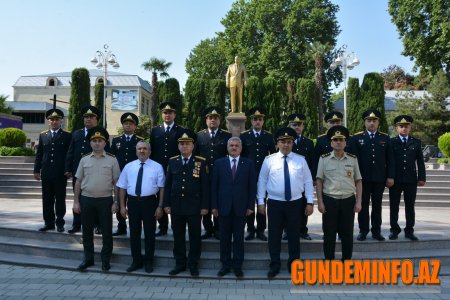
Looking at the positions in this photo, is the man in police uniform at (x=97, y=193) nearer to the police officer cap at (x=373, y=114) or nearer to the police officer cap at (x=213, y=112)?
the police officer cap at (x=213, y=112)

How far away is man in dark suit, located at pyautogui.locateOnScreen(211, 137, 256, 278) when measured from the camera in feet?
17.0

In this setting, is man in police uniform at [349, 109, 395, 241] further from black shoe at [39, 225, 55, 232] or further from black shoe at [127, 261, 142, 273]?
black shoe at [39, 225, 55, 232]

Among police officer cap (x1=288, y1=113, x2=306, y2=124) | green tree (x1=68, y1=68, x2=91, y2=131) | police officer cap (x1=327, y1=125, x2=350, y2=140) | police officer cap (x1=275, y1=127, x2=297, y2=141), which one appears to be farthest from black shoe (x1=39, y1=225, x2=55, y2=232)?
green tree (x1=68, y1=68, x2=91, y2=131)

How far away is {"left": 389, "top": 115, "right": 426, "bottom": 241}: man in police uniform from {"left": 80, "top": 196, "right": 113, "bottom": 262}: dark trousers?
4.19 m

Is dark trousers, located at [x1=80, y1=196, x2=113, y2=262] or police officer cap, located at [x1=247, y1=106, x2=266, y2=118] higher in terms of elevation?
police officer cap, located at [x1=247, y1=106, x2=266, y2=118]

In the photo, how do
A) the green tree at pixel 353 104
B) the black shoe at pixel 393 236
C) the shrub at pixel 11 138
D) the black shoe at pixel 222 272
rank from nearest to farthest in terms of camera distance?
the black shoe at pixel 222 272 → the black shoe at pixel 393 236 → the shrub at pixel 11 138 → the green tree at pixel 353 104

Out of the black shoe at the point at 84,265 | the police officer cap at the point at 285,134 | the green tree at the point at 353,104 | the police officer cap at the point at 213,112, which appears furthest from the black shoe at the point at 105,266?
the green tree at the point at 353,104

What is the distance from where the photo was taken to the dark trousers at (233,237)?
5.19 metres

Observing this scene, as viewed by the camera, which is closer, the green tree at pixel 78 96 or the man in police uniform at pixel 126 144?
the man in police uniform at pixel 126 144

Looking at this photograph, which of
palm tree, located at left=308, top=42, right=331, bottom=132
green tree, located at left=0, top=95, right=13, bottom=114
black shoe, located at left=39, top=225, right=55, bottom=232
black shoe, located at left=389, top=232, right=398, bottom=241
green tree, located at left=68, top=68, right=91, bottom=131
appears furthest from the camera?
green tree, located at left=0, top=95, right=13, bottom=114

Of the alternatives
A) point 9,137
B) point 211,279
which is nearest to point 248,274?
point 211,279

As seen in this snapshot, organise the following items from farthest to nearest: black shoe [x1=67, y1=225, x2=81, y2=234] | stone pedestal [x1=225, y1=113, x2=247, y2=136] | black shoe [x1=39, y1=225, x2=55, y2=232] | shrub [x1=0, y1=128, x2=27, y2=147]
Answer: shrub [x1=0, y1=128, x2=27, y2=147]
stone pedestal [x1=225, y1=113, x2=247, y2=136]
black shoe [x1=39, y1=225, x2=55, y2=232]
black shoe [x1=67, y1=225, x2=81, y2=234]

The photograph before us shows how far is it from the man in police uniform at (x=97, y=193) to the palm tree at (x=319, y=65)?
24.3m

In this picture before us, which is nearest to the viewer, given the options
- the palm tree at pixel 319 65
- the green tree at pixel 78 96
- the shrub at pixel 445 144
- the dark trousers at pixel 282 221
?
the dark trousers at pixel 282 221
